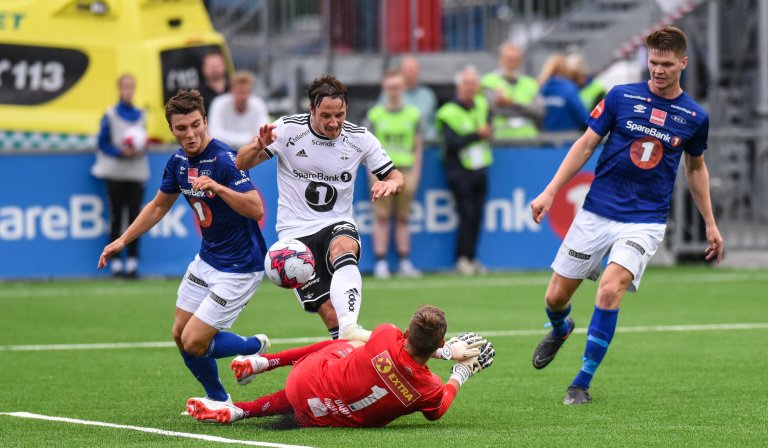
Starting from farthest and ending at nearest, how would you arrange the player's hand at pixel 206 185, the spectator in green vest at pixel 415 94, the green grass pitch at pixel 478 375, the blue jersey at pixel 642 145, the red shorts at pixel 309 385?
the spectator in green vest at pixel 415 94, the blue jersey at pixel 642 145, the player's hand at pixel 206 185, the red shorts at pixel 309 385, the green grass pitch at pixel 478 375

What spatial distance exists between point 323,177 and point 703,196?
2.57 m

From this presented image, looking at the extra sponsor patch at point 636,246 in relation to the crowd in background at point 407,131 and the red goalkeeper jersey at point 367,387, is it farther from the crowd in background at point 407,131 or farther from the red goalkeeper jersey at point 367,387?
the crowd in background at point 407,131

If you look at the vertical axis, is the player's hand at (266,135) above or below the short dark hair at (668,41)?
below

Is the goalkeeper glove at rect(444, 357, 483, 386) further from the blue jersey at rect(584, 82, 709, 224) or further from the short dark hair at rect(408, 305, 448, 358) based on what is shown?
the blue jersey at rect(584, 82, 709, 224)

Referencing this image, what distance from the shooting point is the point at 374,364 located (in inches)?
314

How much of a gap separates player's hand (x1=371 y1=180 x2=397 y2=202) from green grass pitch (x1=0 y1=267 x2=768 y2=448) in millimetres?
1378

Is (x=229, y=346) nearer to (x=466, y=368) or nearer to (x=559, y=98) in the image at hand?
(x=466, y=368)

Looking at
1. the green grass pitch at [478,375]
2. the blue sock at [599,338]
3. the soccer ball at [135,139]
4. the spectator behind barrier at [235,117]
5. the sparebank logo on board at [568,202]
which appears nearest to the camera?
the green grass pitch at [478,375]

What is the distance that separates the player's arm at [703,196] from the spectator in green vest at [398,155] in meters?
7.81

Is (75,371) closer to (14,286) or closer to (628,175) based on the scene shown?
(628,175)

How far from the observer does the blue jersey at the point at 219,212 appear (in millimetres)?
8891

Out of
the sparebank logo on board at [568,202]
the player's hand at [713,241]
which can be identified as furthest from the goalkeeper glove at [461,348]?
the sparebank logo on board at [568,202]

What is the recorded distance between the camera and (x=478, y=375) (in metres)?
10.7

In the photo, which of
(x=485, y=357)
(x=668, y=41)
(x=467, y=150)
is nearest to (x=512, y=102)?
(x=467, y=150)
